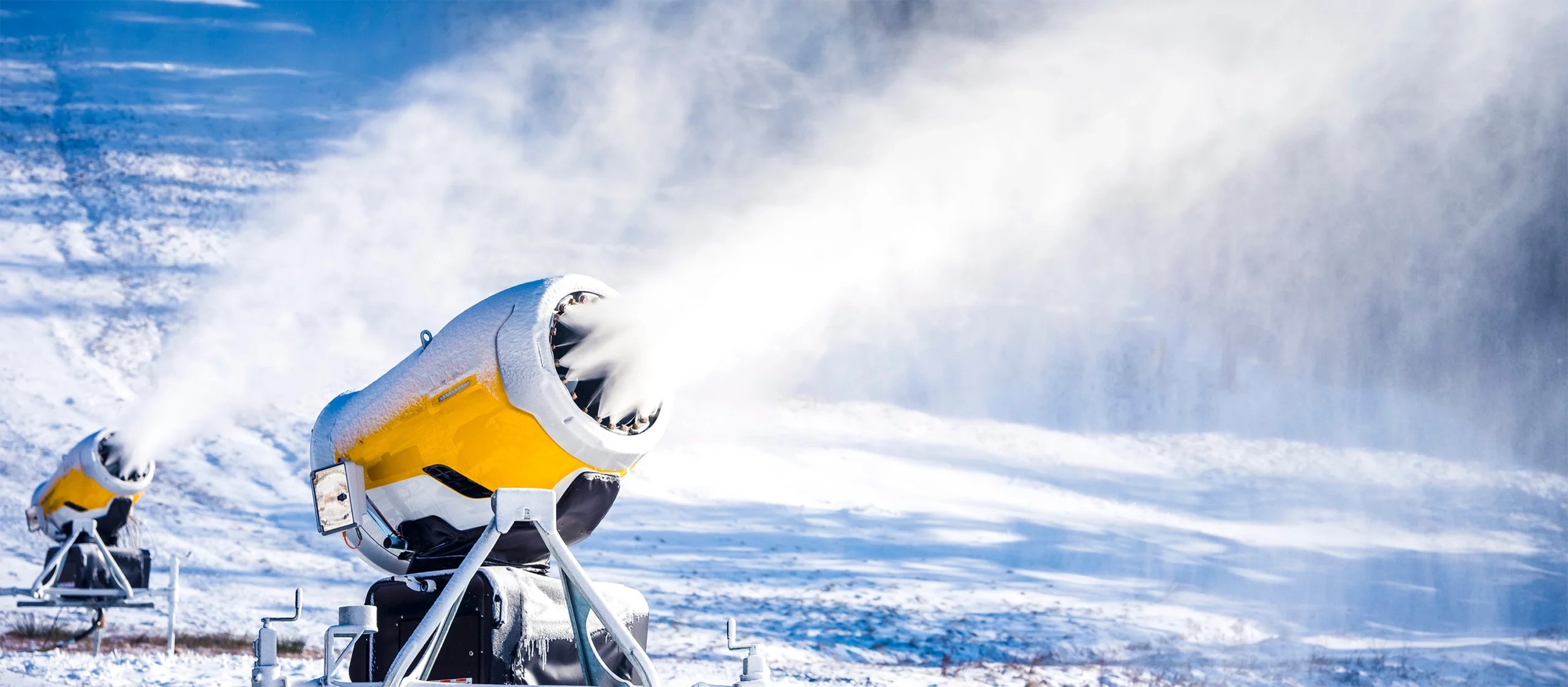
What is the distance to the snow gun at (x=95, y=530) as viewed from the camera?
1200 cm

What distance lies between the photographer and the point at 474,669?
3625 millimetres

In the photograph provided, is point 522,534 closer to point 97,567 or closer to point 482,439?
point 482,439

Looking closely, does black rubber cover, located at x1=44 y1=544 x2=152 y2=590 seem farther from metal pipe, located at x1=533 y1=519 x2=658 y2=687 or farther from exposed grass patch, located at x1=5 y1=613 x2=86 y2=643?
metal pipe, located at x1=533 y1=519 x2=658 y2=687

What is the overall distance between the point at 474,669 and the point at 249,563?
17141mm

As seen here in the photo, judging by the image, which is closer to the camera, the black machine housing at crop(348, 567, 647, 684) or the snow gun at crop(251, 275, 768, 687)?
the snow gun at crop(251, 275, 768, 687)

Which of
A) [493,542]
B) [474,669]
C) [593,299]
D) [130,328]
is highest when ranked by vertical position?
[130,328]

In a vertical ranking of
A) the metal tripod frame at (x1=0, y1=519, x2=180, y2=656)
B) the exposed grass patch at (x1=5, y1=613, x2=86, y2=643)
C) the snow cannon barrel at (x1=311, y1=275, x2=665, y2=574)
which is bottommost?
the exposed grass patch at (x1=5, y1=613, x2=86, y2=643)

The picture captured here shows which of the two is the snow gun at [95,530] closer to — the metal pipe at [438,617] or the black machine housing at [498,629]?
the black machine housing at [498,629]

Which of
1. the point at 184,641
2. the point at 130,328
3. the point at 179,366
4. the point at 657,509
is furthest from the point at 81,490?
the point at 130,328

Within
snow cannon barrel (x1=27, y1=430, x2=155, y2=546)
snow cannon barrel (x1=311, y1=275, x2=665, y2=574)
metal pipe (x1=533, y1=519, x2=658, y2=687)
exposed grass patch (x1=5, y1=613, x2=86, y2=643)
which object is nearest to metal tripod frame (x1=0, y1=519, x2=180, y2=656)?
snow cannon barrel (x1=27, y1=430, x2=155, y2=546)

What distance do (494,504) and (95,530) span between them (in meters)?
11.3

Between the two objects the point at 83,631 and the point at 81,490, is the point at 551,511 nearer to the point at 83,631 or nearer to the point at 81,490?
the point at 81,490

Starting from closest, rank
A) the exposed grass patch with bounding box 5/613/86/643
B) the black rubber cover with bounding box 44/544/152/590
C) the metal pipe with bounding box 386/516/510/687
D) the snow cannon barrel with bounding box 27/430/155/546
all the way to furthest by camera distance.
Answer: the metal pipe with bounding box 386/516/510/687 → the snow cannon barrel with bounding box 27/430/155/546 → the black rubber cover with bounding box 44/544/152/590 → the exposed grass patch with bounding box 5/613/86/643

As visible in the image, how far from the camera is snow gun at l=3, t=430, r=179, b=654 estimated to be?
1200cm
